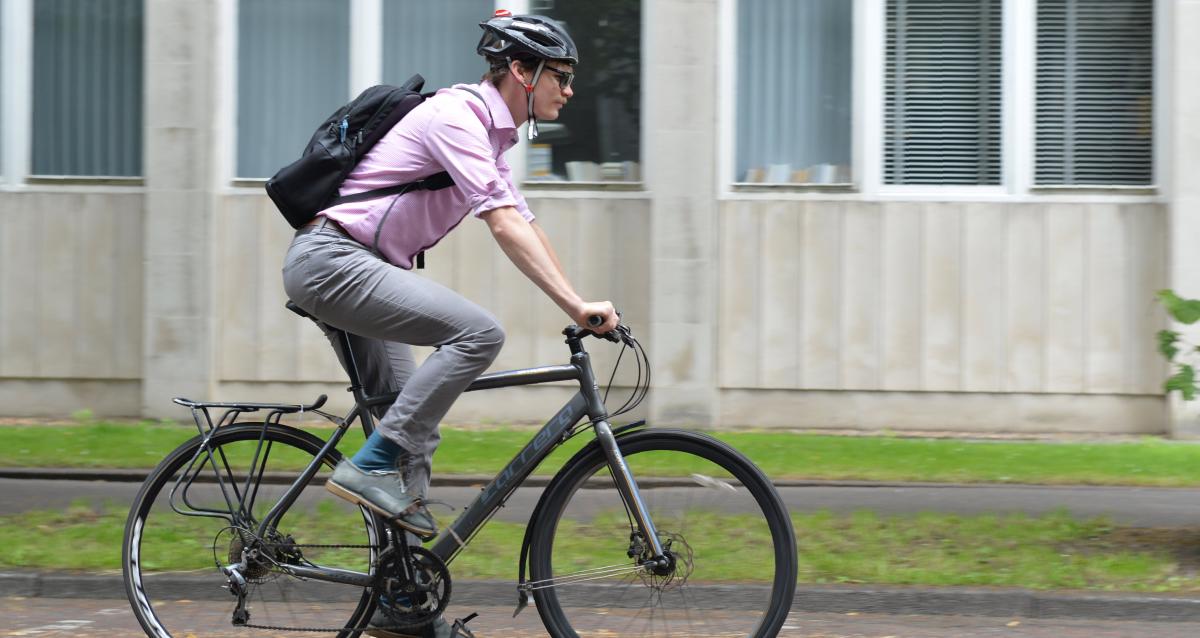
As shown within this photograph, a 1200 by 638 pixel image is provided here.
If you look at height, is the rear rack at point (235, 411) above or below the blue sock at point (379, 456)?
above

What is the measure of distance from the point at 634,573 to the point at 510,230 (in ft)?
3.56

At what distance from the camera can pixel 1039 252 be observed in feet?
35.3

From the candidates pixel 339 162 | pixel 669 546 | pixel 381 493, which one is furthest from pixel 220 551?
pixel 669 546

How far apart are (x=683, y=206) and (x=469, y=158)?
263 inches

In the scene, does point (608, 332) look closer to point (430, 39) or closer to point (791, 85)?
point (791, 85)

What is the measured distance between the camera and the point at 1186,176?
10.5 meters

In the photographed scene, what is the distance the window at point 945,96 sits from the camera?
36.1 ft

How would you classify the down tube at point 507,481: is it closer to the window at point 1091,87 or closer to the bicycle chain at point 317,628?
the bicycle chain at point 317,628

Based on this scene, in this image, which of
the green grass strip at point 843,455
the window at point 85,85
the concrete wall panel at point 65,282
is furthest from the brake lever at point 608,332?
the window at point 85,85

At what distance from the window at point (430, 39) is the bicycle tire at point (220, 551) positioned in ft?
24.0

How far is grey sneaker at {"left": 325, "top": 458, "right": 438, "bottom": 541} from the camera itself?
4.19 meters

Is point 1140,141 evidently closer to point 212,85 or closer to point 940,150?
point 940,150

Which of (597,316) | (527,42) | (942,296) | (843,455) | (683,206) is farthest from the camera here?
(942,296)

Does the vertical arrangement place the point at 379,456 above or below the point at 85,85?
below
